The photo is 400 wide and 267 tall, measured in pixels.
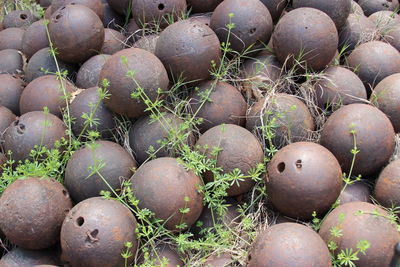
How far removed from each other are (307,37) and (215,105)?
110 cm

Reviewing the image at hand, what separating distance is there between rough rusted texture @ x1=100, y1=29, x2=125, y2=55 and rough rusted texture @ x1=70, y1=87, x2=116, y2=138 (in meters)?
→ 0.98

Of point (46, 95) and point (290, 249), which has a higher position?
point (46, 95)

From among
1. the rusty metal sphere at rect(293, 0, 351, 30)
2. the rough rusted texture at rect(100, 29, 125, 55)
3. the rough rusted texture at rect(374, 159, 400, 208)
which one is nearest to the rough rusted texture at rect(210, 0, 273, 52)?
the rusty metal sphere at rect(293, 0, 351, 30)

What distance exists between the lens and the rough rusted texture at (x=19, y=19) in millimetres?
6434

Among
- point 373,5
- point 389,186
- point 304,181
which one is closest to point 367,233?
point 304,181

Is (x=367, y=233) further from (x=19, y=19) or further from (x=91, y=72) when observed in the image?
(x=19, y=19)

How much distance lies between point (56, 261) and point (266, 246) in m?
1.77

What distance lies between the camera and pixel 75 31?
4648mm

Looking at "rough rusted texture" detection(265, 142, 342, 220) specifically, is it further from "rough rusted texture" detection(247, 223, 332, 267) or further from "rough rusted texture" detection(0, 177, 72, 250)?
"rough rusted texture" detection(0, 177, 72, 250)

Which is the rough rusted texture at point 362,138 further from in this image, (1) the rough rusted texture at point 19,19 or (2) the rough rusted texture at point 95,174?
(1) the rough rusted texture at point 19,19

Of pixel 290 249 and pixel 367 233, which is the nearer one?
pixel 290 249

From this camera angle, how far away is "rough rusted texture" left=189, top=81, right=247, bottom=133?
4301 millimetres

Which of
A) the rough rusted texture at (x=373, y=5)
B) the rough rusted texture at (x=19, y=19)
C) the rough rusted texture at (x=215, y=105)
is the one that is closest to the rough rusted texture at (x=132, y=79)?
the rough rusted texture at (x=215, y=105)

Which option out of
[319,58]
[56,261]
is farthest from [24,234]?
[319,58]
